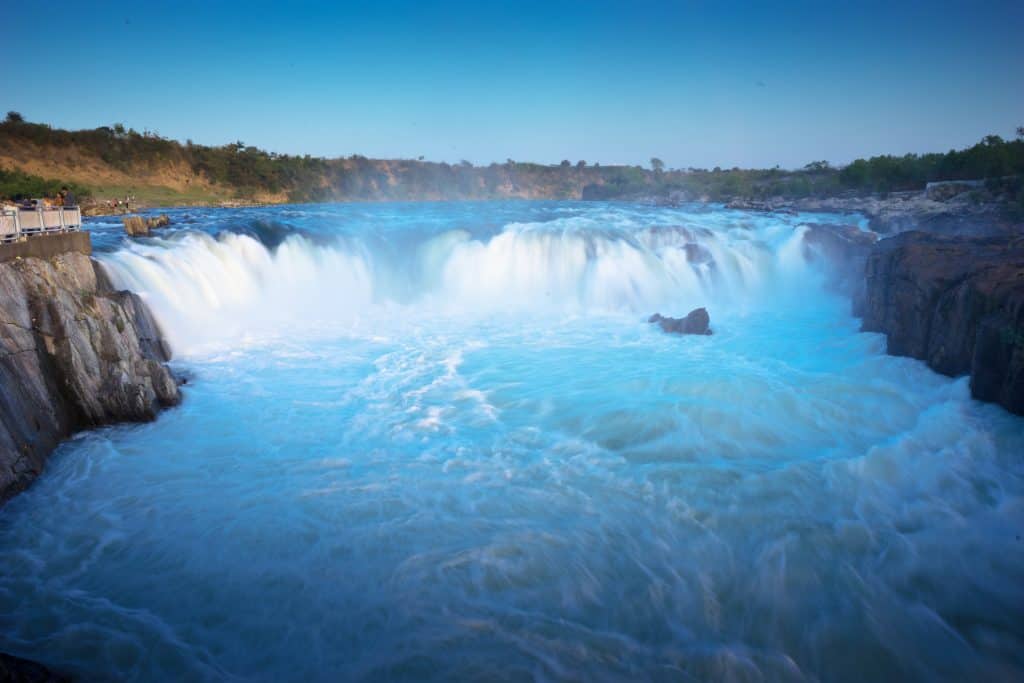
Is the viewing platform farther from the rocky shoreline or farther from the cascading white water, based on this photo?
the rocky shoreline

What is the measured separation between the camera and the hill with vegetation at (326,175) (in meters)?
32.7

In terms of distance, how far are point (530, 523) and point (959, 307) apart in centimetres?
894

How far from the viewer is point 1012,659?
4.45m

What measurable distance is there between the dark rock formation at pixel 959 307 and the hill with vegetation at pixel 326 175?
11625mm

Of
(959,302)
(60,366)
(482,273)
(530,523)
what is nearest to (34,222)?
(60,366)

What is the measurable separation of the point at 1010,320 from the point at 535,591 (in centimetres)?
827

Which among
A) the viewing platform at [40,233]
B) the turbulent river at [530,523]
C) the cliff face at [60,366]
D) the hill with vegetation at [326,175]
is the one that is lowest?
the turbulent river at [530,523]

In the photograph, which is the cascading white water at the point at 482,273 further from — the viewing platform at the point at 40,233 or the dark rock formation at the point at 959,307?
the dark rock formation at the point at 959,307

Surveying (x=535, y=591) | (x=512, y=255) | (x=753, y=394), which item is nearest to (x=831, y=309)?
(x=753, y=394)

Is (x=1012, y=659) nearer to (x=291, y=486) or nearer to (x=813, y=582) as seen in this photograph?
(x=813, y=582)

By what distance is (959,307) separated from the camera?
9469 mm

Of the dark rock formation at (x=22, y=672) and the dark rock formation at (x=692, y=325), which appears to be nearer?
the dark rock formation at (x=22, y=672)

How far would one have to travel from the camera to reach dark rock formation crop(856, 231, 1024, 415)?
26.4 ft

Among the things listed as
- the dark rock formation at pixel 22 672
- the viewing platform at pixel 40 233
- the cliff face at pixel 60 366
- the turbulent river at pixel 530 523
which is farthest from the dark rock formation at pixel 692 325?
the viewing platform at pixel 40 233
